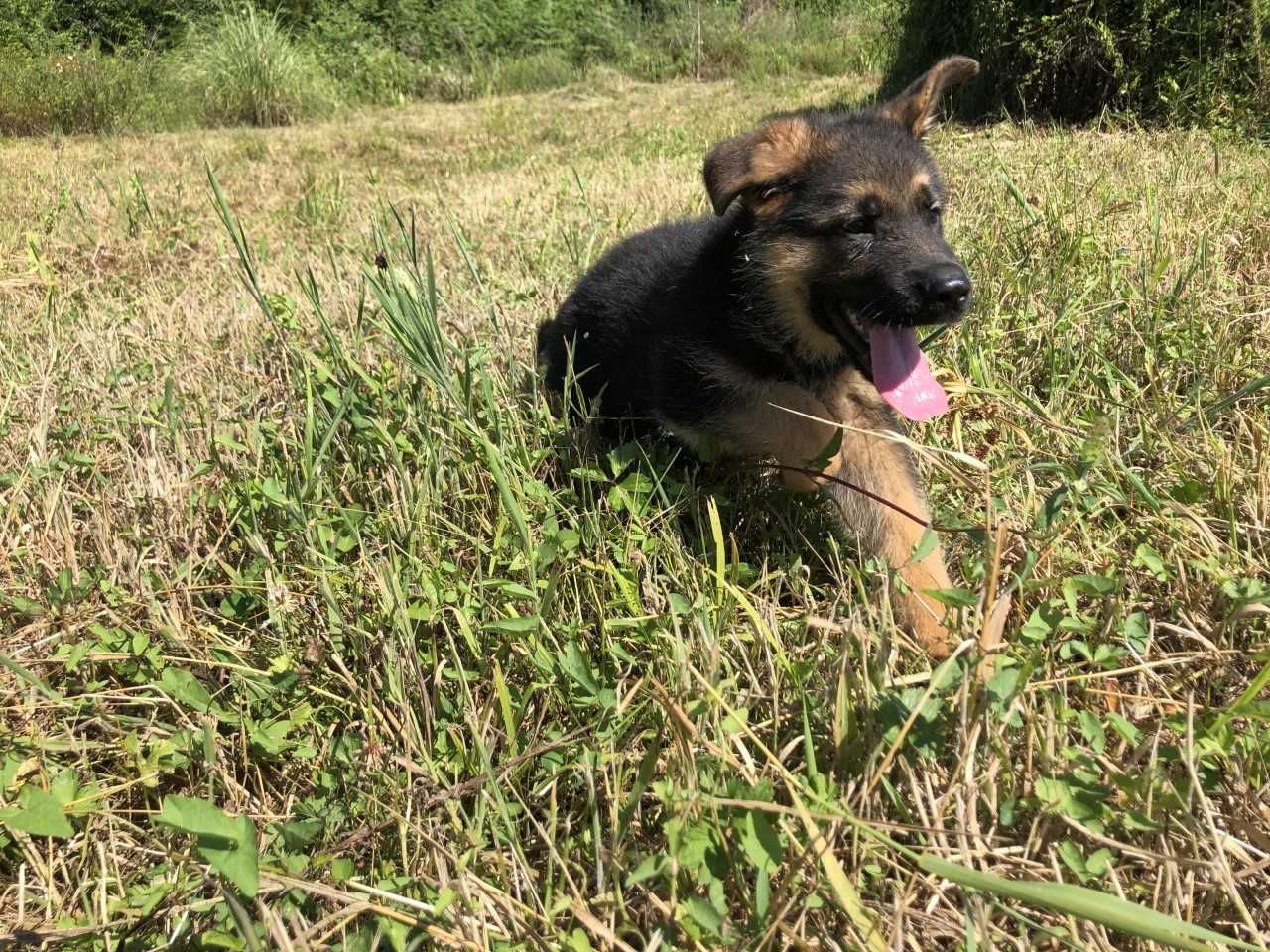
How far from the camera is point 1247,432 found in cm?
225

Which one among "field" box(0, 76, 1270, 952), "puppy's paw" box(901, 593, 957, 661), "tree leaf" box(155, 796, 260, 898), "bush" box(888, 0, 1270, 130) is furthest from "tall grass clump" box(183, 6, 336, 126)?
"tree leaf" box(155, 796, 260, 898)

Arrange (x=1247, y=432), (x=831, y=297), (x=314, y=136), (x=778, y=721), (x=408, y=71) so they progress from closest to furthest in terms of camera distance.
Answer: (x=778, y=721) → (x=1247, y=432) → (x=831, y=297) → (x=314, y=136) → (x=408, y=71)

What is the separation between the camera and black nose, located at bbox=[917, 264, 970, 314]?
7.35 ft

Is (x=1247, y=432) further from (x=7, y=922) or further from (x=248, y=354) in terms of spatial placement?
(x=248, y=354)

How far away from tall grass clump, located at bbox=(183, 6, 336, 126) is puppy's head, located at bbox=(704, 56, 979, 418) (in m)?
11.9

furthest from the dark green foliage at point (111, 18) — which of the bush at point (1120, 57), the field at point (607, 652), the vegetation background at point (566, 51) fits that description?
the field at point (607, 652)

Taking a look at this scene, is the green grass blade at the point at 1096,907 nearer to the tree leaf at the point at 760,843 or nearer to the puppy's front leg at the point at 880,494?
the tree leaf at the point at 760,843

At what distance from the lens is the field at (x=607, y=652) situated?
1287mm

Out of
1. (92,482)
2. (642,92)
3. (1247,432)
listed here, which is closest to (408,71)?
(642,92)

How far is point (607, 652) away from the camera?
6.04ft

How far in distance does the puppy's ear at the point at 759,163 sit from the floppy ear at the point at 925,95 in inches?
17.5

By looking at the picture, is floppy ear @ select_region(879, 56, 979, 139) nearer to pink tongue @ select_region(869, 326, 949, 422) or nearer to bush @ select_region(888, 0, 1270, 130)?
pink tongue @ select_region(869, 326, 949, 422)

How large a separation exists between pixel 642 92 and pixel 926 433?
12.9m

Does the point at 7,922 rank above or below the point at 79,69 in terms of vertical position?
below
